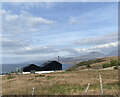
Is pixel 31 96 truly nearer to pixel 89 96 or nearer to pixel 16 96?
pixel 16 96

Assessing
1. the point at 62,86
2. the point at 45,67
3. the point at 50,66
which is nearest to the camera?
the point at 62,86

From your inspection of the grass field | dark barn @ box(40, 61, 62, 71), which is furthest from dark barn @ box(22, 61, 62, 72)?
the grass field

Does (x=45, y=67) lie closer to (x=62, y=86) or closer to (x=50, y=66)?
(x=50, y=66)

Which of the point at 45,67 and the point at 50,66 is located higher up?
the point at 50,66

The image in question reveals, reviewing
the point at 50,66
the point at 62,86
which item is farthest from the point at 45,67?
the point at 62,86

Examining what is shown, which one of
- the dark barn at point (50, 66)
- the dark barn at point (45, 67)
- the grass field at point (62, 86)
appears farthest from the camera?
the dark barn at point (50, 66)

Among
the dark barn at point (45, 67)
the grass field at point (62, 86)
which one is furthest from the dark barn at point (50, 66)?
the grass field at point (62, 86)

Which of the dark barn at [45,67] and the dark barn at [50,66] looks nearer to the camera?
the dark barn at [45,67]

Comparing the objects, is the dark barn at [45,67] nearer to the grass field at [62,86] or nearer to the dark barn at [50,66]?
the dark barn at [50,66]

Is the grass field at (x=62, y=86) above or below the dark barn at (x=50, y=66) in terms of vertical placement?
above

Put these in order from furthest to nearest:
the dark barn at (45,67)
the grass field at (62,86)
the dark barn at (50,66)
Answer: the dark barn at (50,66) → the dark barn at (45,67) → the grass field at (62,86)

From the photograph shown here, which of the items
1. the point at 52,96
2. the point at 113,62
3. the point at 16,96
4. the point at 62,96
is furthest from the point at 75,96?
the point at 113,62

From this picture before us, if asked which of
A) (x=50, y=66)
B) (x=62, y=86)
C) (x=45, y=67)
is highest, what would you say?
(x=62, y=86)

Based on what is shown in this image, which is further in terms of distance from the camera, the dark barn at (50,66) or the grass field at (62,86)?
the dark barn at (50,66)
